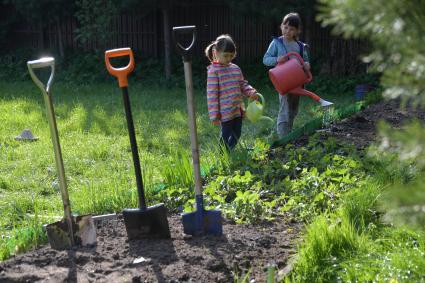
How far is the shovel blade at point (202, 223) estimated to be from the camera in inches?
144

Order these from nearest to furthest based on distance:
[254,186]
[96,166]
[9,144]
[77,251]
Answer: [77,251] < [254,186] < [96,166] < [9,144]

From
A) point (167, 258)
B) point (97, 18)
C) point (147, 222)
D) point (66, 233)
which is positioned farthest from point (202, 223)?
point (97, 18)

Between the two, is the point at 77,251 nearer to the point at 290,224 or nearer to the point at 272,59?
the point at 290,224

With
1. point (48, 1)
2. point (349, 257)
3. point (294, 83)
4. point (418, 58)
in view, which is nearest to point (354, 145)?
point (294, 83)

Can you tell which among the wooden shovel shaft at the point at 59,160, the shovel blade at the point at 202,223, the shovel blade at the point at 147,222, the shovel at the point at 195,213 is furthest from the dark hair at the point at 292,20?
the wooden shovel shaft at the point at 59,160

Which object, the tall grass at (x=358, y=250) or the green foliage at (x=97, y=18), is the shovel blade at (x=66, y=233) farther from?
the green foliage at (x=97, y=18)

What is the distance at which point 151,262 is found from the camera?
326 cm

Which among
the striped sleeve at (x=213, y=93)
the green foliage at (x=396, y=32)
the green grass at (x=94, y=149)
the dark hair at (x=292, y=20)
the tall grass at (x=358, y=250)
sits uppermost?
the green foliage at (x=396, y=32)

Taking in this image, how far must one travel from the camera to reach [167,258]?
3.32 meters

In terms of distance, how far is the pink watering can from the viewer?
630cm

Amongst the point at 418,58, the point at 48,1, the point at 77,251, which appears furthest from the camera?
the point at 48,1

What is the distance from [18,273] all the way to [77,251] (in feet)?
1.26

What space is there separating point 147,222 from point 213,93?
233cm

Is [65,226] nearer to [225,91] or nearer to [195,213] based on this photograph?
[195,213]
